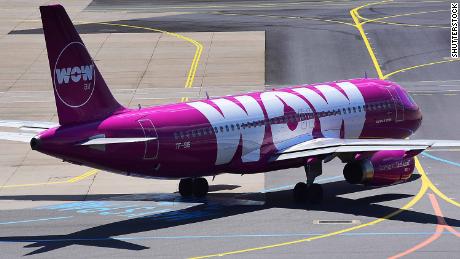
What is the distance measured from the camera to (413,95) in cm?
8831

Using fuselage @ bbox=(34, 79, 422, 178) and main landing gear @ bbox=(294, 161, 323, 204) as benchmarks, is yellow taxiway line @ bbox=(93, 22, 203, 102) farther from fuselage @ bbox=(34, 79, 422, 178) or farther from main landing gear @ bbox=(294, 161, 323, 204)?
main landing gear @ bbox=(294, 161, 323, 204)

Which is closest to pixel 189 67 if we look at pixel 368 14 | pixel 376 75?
pixel 376 75

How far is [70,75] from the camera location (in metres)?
54.8

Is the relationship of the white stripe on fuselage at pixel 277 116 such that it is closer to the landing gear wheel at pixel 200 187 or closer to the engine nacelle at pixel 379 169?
the landing gear wheel at pixel 200 187

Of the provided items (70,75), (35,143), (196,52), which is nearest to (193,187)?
(70,75)

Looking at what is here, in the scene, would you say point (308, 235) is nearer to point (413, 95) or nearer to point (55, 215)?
point (55, 215)

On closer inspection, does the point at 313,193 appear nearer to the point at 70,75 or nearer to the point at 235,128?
the point at 235,128

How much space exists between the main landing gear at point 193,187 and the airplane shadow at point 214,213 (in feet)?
1.64

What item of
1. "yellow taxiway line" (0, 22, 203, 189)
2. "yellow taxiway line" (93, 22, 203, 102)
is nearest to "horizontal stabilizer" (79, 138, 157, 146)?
"yellow taxiway line" (0, 22, 203, 189)

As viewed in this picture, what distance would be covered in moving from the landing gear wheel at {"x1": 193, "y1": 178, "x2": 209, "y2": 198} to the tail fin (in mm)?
7165

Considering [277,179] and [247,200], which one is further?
[277,179]

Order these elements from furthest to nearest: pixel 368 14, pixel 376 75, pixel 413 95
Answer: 1. pixel 368 14
2. pixel 376 75
3. pixel 413 95

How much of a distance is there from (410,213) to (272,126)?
8166mm

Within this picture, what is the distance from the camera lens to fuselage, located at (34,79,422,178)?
5488 cm
